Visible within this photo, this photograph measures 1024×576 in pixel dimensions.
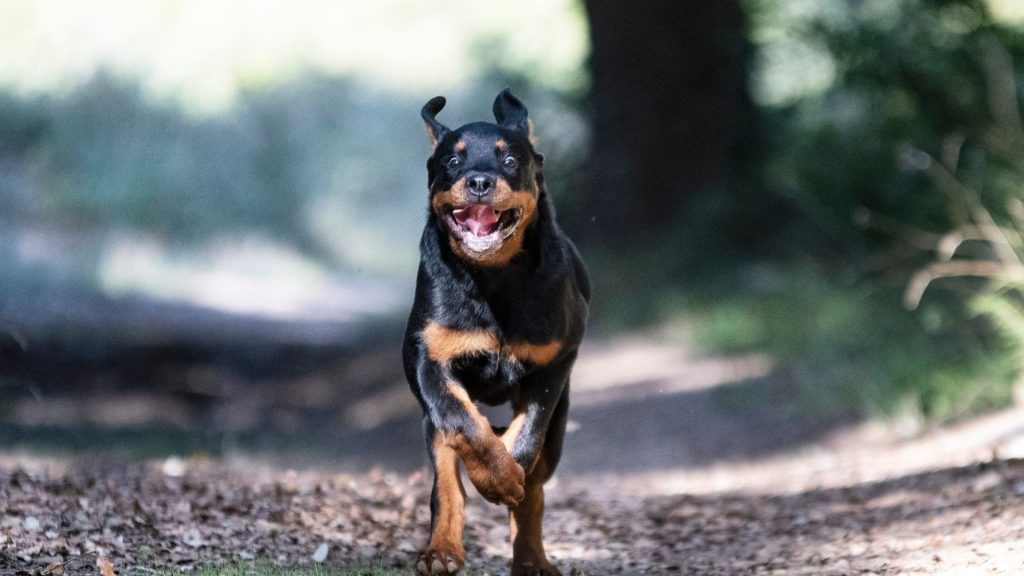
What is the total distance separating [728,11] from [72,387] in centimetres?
811

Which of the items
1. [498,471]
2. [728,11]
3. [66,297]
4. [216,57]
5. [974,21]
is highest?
[216,57]

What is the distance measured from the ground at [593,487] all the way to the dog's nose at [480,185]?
1.76m

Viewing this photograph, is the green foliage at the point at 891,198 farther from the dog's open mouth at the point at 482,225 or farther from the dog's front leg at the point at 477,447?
the dog's front leg at the point at 477,447

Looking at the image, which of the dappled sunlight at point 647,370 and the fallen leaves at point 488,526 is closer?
the fallen leaves at point 488,526

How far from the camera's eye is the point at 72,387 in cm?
1416

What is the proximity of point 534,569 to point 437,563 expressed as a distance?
28.5 inches

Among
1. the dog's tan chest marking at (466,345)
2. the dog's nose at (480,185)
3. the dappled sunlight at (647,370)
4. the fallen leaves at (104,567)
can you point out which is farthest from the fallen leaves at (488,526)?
the dappled sunlight at (647,370)

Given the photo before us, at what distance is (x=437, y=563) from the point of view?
507cm

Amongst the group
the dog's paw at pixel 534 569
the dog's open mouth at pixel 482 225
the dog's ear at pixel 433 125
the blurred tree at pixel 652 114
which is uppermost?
the blurred tree at pixel 652 114

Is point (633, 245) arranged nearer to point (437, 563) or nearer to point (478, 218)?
point (478, 218)

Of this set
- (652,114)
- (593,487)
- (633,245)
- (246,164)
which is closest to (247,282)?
(246,164)

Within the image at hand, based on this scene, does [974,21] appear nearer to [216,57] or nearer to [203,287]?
[203,287]

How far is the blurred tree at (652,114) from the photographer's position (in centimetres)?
1579

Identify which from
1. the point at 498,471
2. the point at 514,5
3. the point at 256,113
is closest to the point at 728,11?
the point at 498,471
